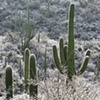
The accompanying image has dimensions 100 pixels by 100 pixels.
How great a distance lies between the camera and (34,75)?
32.5ft

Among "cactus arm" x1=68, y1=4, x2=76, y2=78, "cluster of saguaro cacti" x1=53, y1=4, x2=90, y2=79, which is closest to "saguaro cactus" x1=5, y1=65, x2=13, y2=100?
"cluster of saguaro cacti" x1=53, y1=4, x2=90, y2=79

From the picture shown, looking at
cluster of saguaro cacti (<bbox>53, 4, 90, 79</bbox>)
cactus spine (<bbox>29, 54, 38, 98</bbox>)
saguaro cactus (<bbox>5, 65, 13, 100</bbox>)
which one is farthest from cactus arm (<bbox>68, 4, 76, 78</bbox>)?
saguaro cactus (<bbox>5, 65, 13, 100</bbox>)

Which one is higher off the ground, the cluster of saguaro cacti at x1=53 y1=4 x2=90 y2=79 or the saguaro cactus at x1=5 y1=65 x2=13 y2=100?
the cluster of saguaro cacti at x1=53 y1=4 x2=90 y2=79

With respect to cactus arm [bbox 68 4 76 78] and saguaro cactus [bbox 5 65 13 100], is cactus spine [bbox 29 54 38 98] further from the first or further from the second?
cactus arm [bbox 68 4 76 78]

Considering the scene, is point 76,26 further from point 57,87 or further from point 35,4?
point 57,87

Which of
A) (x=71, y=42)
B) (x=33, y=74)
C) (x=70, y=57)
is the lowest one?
(x=33, y=74)

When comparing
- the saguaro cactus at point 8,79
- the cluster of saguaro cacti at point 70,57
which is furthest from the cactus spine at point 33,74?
the cluster of saguaro cacti at point 70,57

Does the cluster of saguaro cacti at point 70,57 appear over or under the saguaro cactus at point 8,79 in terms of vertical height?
over

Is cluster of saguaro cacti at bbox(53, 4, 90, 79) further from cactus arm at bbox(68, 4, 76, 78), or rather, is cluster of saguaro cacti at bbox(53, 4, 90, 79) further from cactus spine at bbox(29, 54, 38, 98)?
cactus spine at bbox(29, 54, 38, 98)

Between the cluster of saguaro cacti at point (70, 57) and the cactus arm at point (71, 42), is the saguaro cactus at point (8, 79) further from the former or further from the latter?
the cactus arm at point (71, 42)

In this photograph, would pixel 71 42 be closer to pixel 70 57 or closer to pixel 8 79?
pixel 70 57

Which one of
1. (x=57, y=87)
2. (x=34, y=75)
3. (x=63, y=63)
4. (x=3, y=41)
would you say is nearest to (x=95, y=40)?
(x=3, y=41)

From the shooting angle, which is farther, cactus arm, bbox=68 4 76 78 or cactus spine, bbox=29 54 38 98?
cactus arm, bbox=68 4 76 78

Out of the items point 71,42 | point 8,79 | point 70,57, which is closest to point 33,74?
point 8,79
